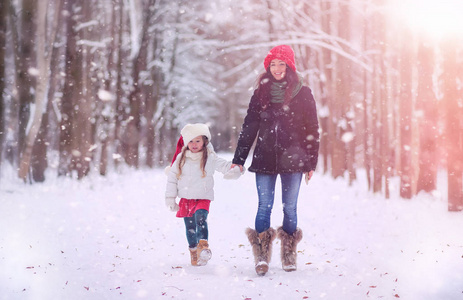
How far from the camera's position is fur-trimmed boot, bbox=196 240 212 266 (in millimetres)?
5375

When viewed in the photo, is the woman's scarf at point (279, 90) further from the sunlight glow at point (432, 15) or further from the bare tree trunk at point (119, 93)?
the bare tree trunk at point (119, 93)

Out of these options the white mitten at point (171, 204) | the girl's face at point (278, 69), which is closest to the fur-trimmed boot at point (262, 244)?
the white mitten at point (171, 204)

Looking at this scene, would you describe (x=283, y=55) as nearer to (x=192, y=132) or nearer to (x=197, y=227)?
(x=192, y=132)

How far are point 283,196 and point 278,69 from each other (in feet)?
4.36

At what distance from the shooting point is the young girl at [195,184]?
5.42 m

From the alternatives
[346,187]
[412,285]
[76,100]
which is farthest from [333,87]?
[412,285]

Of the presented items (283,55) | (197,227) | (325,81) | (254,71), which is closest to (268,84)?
(283,55)

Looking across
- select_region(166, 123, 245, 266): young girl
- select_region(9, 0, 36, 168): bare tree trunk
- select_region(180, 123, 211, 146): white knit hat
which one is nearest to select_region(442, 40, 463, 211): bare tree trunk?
select_region(166, 123, 245, 266): young girl

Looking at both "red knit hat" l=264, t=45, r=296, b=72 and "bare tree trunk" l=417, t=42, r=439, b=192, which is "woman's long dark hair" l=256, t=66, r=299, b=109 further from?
"bare tree trunk" l=417, t=42, r=439, b=192

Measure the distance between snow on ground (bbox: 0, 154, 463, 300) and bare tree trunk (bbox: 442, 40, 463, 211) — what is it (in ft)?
1.14

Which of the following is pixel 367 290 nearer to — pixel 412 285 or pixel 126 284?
pixel 412 285

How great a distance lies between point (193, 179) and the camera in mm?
5465

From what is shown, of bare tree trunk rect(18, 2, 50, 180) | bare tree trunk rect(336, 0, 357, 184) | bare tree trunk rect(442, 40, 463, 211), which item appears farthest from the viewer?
bare tree trunk rect(336, 0, 357, 184)

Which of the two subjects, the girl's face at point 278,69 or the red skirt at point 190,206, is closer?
the girl's face at point 278,69
